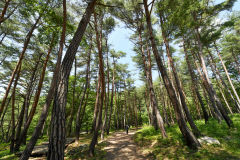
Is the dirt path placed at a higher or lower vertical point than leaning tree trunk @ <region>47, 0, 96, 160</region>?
lower

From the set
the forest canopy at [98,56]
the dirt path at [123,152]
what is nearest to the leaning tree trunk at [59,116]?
the forest canopy at [98,56]

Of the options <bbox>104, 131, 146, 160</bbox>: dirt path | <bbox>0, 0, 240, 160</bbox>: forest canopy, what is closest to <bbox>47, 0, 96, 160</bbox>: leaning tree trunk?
<bbox>0, 0, 240, 160</bbox>: forest canopy

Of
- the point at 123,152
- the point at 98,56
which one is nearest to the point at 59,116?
the point at 123,152

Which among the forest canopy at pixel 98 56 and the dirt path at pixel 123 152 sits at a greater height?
the forest canopy at pixel 98 56

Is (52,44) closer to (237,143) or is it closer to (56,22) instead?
(56,22)

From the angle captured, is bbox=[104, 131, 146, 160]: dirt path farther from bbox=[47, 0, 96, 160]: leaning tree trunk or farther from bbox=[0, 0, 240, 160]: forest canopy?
bbox=[47, 0, 96, 160]: leaning tree trunk

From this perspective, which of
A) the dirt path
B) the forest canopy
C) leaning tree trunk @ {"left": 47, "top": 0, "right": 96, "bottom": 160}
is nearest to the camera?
leaning tree trunk @ {"left": 47, "top": 0, "right": 96, "bottom": 160}

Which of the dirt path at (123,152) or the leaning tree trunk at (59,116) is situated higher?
the leaning tree trunk at (59,116)

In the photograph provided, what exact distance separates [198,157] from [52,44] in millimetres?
11678

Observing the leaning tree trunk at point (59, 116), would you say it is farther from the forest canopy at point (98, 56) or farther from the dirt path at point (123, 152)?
the dirt path at point (123, 152)

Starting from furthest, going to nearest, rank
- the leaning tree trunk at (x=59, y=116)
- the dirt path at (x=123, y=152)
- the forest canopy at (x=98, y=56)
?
the dirt path at (x=123, y=152) → the forest canopy at (x=98, y=56) → the leaning tree trunk at (x=59, y=116)

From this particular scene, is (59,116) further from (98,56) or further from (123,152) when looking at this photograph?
(98,56)

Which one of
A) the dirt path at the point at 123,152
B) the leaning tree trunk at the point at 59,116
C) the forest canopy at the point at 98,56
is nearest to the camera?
the leaning tree trunk at the point at 59,116

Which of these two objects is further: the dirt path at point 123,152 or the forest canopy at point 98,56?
the dirt path at point 123,152
